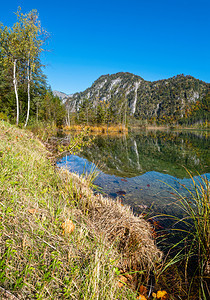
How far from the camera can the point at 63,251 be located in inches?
59.4

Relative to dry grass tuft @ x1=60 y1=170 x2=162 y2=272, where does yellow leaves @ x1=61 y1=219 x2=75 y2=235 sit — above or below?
above

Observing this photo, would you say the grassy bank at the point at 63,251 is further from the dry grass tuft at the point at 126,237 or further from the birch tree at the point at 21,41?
the birch tree at the point at 21,41

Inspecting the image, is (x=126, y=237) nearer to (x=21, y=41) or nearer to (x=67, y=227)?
(x=67, y=227)

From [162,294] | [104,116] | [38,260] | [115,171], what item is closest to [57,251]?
[38,260]

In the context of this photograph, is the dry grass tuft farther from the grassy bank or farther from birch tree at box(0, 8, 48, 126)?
birch tree at box(0, 8, 48, 126)

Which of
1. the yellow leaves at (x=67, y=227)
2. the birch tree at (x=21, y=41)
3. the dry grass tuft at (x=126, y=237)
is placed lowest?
the dry grass tuft at (x=126, y=237)

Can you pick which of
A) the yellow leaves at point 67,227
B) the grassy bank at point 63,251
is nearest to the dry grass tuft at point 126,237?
the grassy bank at point 63,251

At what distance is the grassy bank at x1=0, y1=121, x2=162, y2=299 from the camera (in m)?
1.15

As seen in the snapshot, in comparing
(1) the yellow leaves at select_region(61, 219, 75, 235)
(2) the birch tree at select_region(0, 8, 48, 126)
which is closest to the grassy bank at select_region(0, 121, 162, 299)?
(1) the yellow leaves at select_region(61, 219, 75, 235)

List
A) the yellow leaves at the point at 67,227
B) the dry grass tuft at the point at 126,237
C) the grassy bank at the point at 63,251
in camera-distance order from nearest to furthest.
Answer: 1. the grassy bank at the point at 63,251
2. the yellow leaves at the point at 67,227
3. the dry grass tuft at the point at 126,237

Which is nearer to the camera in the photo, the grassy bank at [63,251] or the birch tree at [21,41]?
the grassy bank at [63,251]

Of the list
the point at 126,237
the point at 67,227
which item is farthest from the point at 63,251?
the point at 126,237

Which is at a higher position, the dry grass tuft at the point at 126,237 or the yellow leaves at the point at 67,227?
the yellow leaves at the point at 67,227

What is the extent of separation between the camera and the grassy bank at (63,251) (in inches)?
45.4
